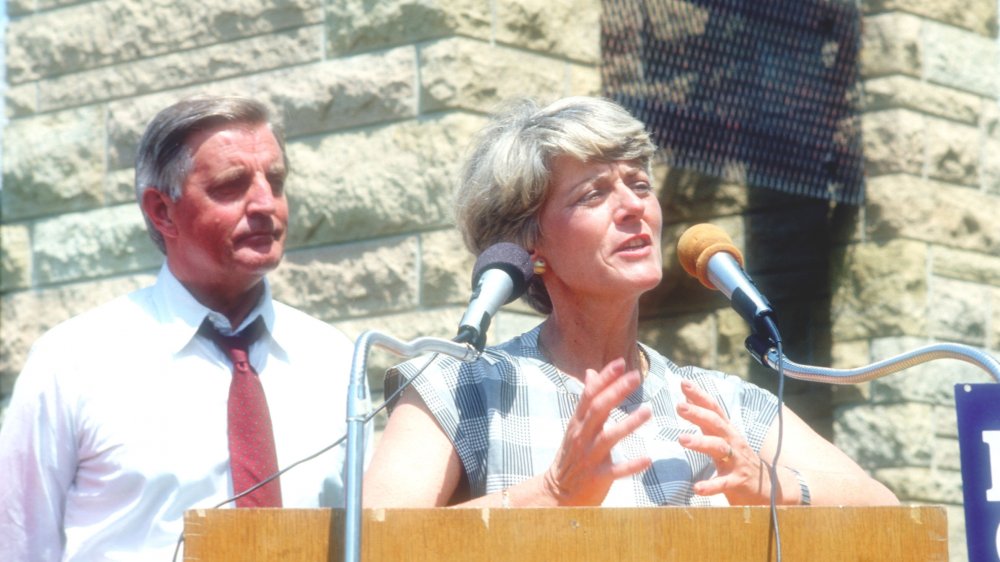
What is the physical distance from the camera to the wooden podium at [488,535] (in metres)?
2.18

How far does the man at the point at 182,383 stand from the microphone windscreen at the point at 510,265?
81cm

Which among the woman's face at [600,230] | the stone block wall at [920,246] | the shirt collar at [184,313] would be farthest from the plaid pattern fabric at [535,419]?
the stone block wall at [920,246]

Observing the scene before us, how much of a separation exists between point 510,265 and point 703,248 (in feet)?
1.09

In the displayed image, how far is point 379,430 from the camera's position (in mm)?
4750

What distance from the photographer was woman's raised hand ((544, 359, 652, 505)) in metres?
2.49

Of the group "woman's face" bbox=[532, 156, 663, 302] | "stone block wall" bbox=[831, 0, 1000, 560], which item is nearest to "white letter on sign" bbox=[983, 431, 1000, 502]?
"woman's face" bbox=[532, 156, 663, 302]

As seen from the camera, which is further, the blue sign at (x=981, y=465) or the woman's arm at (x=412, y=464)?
the woman's arm at (x=412, y=464)

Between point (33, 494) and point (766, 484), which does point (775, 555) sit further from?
point (33, 494)

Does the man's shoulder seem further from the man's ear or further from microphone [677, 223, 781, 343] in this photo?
microphone [677, 223, 781, 343]

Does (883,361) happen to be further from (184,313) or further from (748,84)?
(748,84)

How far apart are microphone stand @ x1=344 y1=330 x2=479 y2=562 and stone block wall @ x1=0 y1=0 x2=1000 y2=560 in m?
2.35

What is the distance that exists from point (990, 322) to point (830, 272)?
0.59 meters

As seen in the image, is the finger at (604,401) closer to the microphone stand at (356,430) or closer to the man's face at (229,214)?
the microphone stand at (356,430)

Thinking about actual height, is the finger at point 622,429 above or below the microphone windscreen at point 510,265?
below
